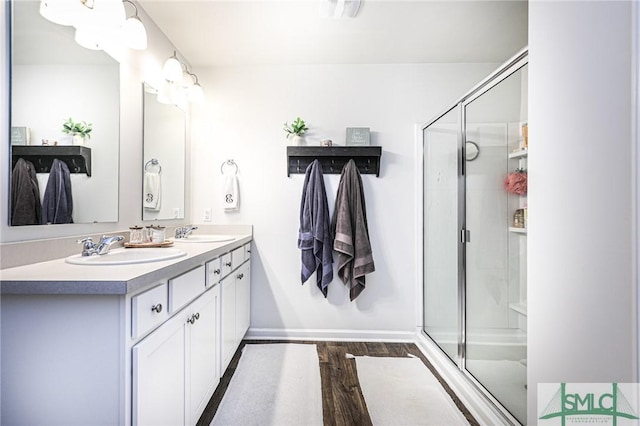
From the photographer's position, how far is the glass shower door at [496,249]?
151cm

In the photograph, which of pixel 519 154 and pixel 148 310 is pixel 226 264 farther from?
pixel 519 154

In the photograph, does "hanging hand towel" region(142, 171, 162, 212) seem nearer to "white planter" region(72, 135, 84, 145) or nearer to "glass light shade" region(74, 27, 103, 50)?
"white planter" region(72, 135, 84, 145)

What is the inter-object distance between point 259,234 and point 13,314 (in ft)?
5.81

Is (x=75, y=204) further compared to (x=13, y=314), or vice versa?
(x=75, y=204)

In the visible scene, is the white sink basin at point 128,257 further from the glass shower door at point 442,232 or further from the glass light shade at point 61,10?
the glass shower door at point 442,232

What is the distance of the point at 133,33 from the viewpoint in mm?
1630

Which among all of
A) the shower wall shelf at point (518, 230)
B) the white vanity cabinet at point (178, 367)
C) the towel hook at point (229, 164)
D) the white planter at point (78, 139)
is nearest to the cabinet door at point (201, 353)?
the white vanity cabinet at point (178, 367)

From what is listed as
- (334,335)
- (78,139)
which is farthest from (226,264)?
(334,335)

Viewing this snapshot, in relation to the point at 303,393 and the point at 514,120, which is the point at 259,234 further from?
the point at 514,120

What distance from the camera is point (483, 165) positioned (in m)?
1.76

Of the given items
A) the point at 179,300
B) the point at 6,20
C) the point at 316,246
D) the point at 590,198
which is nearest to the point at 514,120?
the point at 590,198

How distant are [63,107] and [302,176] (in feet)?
5.35

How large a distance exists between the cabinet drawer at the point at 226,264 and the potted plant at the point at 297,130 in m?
1.11

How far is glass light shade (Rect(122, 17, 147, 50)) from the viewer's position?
161 centimetres
